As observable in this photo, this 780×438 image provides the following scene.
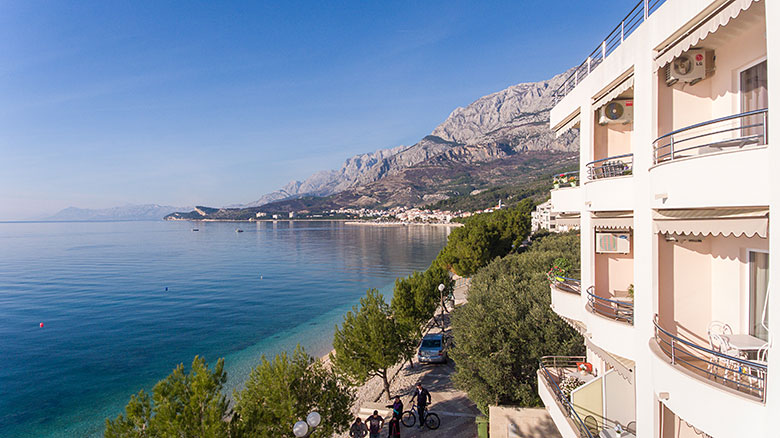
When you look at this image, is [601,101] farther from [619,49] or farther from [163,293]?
[163,293]

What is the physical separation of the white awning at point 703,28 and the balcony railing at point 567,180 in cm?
427

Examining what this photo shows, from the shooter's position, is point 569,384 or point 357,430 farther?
→ point 357,430

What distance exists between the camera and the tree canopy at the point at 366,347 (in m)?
15.1

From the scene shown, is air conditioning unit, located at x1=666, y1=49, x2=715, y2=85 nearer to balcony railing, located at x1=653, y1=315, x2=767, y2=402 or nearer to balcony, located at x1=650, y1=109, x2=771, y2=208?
balcony, located at x1=650, y1=109, x2=771, y2=208

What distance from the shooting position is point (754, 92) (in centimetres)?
473

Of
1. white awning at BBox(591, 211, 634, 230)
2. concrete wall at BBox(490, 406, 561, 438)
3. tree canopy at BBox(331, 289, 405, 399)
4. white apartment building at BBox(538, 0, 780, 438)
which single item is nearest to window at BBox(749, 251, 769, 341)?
white apartment building at BBox(538, 0, 780, 438)

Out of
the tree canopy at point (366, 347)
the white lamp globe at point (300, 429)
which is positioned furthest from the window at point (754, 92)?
the tree canopy at point (366, 347)

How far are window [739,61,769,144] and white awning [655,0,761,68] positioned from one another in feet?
2.70

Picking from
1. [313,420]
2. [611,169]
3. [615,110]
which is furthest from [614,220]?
[313,420]

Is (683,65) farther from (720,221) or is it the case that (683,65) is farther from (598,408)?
(598,408)

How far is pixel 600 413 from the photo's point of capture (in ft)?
25.6

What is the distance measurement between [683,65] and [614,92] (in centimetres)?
148

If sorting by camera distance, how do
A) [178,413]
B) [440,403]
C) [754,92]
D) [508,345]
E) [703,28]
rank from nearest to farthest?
1. [703,28]
2. [754,92]
3. [178,413]
4. [508,345]
5. [440,403]

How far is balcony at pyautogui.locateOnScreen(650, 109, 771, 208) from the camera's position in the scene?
364 centimetres
